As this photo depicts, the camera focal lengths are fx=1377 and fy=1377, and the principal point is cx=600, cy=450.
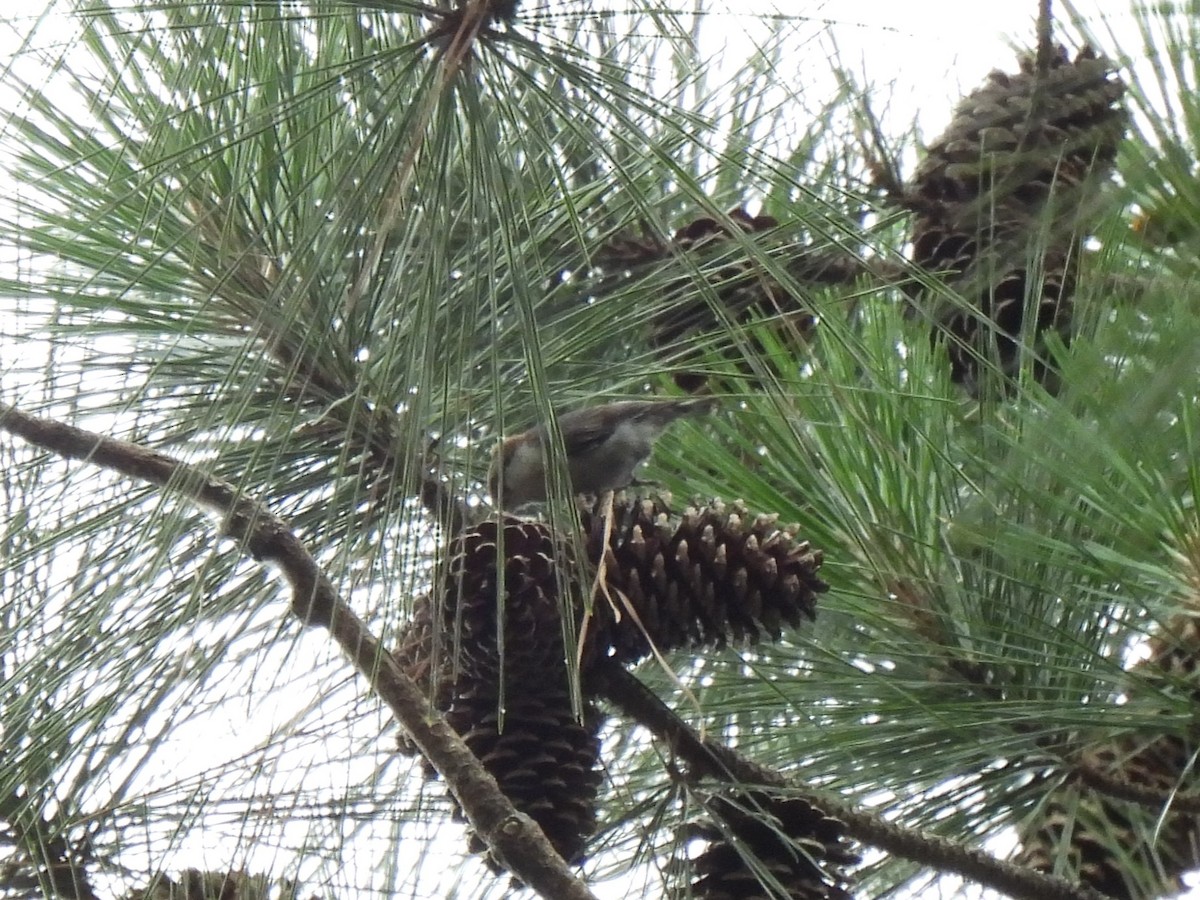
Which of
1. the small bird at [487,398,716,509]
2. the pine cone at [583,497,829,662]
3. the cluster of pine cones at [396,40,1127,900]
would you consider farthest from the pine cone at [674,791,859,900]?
the small bird at [487,398,716,509]

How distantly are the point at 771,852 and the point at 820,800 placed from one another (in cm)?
5

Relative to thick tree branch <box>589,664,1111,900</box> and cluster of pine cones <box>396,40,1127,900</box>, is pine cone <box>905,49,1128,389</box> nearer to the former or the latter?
cluster of pine cones <box>396,40,1127,900</box>

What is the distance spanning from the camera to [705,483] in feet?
3.50

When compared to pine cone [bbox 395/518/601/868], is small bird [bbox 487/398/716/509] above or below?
above

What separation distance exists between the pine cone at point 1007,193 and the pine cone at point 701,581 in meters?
0.23

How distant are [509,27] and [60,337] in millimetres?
394

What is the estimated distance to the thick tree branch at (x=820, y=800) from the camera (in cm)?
91

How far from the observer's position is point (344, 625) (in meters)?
0.80

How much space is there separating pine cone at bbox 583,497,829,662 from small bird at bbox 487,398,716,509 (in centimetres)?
18

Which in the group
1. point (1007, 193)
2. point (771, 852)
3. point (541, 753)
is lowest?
point (771, 852)

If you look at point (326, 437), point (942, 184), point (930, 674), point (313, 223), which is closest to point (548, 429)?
point (313, 223)

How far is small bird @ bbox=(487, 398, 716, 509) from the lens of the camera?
1099mm

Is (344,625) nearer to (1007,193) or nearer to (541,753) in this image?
(541,753)

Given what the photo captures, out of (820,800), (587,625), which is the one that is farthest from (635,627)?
(820,800)
